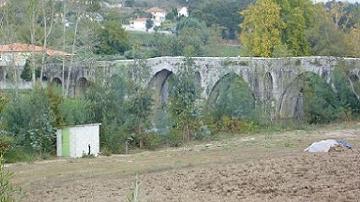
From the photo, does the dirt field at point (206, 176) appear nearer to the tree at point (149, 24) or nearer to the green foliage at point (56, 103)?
the green foliage at point (56, 103)

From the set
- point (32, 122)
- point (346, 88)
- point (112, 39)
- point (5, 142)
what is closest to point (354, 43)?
point (346, 88)

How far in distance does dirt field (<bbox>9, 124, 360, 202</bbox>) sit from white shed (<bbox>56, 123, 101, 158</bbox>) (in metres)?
1.41

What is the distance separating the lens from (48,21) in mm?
39812

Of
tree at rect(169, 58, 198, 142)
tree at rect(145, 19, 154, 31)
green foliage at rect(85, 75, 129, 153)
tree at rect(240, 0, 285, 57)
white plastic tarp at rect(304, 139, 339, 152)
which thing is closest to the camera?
white plastic tarp at rect(304, 139, 339, 152)

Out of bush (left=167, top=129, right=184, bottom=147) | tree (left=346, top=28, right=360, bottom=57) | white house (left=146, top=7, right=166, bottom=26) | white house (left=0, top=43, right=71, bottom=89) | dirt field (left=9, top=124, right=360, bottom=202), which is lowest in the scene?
bush (left=167, top=129, right=184, bottom=147)

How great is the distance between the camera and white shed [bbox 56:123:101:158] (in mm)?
23844

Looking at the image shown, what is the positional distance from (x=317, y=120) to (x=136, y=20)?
70.7 meters

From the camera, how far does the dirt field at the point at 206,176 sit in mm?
14539

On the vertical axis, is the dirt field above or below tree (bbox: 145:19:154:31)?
below

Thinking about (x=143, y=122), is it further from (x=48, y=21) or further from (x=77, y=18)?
(x=48, y=21)

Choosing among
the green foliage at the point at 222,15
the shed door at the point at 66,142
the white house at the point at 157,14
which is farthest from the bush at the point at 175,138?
the white house at the point at 157,14

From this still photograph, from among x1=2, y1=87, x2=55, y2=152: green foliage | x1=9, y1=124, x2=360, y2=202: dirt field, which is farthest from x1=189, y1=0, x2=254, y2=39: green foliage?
x1=9, y1=124, x2=360, y2=202: dirt field

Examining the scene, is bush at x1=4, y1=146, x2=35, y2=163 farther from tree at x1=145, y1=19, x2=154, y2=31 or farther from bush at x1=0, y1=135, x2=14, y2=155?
tree at x1=145, y1=19, x2=154, y2=31

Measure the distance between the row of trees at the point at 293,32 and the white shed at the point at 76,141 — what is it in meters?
19.4
